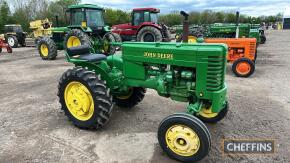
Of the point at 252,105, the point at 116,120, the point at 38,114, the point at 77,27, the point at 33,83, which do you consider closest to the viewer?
the point at 116,120

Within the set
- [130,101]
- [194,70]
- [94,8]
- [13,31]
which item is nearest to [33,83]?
[130,101]

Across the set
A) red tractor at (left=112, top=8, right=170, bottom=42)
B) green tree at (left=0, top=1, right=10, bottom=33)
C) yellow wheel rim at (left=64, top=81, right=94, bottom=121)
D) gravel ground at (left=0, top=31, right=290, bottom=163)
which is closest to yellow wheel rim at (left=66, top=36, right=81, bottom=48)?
gravel ground at (left=0, top=31, right=290, bottom=163)

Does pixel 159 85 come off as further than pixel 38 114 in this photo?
No

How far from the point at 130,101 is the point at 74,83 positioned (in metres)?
1.32

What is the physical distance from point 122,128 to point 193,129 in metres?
1.60

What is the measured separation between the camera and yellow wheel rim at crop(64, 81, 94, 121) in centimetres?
417

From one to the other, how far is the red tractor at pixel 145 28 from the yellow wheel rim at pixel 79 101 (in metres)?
9.18

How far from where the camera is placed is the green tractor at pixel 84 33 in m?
10.6

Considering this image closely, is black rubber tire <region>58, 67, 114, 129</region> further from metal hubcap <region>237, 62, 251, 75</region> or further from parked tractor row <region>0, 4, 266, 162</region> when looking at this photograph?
metal hubcap <region>237, 62, 251, 75</region>

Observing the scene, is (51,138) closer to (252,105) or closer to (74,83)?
(74,83)

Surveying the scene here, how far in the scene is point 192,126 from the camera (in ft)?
10.3

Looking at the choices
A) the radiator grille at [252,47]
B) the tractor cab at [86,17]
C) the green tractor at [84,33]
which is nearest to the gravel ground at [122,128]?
the radiator grille at [252,47]

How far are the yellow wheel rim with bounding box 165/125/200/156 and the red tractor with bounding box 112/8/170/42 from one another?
10.1 m

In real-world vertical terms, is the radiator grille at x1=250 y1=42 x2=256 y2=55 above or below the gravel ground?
above
